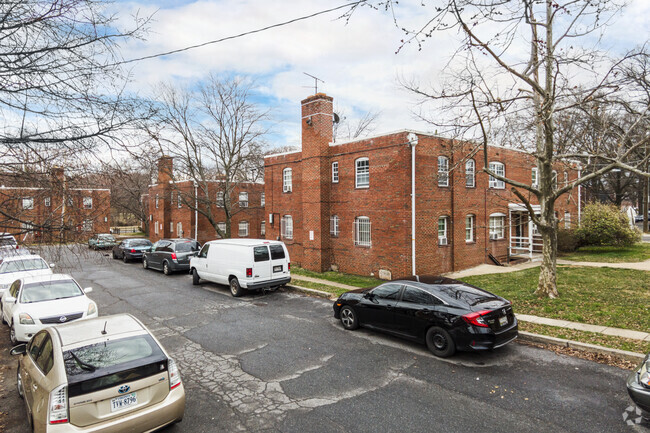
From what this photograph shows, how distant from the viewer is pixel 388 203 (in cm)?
1625

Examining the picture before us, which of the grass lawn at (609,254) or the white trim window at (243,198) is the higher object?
the white trim window at (243,198)

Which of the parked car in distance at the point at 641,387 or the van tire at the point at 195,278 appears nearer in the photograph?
the parked car in distance at the point at 641,387

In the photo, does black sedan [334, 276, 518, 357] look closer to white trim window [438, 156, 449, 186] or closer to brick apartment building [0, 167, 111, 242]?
brick apartment building [0, 167, 111, 242]

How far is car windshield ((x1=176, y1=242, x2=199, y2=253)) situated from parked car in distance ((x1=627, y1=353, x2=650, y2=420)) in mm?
19011

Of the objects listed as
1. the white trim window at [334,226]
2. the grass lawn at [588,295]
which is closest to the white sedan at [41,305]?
the white trim window at [334,226]

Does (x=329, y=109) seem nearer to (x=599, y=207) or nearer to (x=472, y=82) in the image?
(x=472, y=82)

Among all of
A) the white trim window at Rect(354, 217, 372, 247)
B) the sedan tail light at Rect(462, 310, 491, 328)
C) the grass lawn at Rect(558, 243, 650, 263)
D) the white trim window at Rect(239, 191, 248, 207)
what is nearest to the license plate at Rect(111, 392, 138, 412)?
the sedan tail light at Rect(462, 310, 491, 328)

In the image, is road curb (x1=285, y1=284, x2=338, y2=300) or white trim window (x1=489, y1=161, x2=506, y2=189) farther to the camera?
white trim window (x1=489, y1=161, x2=506, y2=189)

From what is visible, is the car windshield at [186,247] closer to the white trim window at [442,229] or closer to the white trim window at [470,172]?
the white trim window at [442,229]

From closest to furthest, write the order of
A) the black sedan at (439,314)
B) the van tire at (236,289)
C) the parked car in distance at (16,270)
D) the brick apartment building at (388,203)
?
the black sedan at (439,314) → the parked car in distance at (16,270) → the van tire at (236,289) → the brick apartment building at (388,203)

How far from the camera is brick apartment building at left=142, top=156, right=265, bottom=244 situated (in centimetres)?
3044

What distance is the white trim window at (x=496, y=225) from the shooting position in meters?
20.6

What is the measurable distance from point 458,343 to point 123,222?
6835cm

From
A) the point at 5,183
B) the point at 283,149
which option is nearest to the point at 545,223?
the point at 5,183
